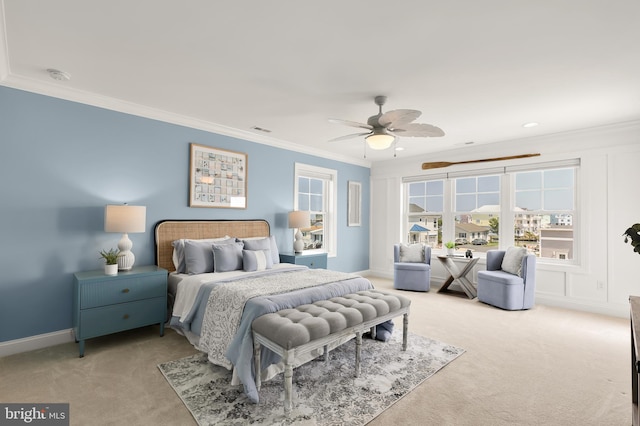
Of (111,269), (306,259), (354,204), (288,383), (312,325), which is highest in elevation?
(354,204)

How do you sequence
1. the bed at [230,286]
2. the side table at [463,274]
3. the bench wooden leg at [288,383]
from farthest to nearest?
the side table at [463,274] < the bed at [230,286] < the bench wooden leg at [288,383]

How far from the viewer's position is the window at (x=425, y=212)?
20.0 ft

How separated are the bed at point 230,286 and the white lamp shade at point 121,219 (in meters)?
0.58

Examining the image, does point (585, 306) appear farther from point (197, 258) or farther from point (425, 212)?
point (197, 258)

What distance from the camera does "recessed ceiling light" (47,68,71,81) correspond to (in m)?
2.73

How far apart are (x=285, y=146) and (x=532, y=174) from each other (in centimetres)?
409

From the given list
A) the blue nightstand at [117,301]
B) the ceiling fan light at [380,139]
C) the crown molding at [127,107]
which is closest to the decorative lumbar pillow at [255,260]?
the blue nightstand at [117,301]

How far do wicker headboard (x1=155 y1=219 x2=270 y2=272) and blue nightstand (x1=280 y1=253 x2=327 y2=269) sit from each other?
19.1 inches

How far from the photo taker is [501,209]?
528 cm

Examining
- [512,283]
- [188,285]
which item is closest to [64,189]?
[188,285]

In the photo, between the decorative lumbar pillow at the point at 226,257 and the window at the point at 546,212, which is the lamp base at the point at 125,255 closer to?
the decorative lumbar pillow at the point at 226,257

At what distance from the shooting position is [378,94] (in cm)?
317

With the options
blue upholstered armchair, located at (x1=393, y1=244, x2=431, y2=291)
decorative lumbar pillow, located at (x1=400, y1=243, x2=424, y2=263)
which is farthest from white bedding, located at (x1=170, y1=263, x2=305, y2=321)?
decorative lumbar pillow, located at (x1=400, y1=243, x2=424, y2=263)

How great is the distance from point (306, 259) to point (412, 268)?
1.95 m
